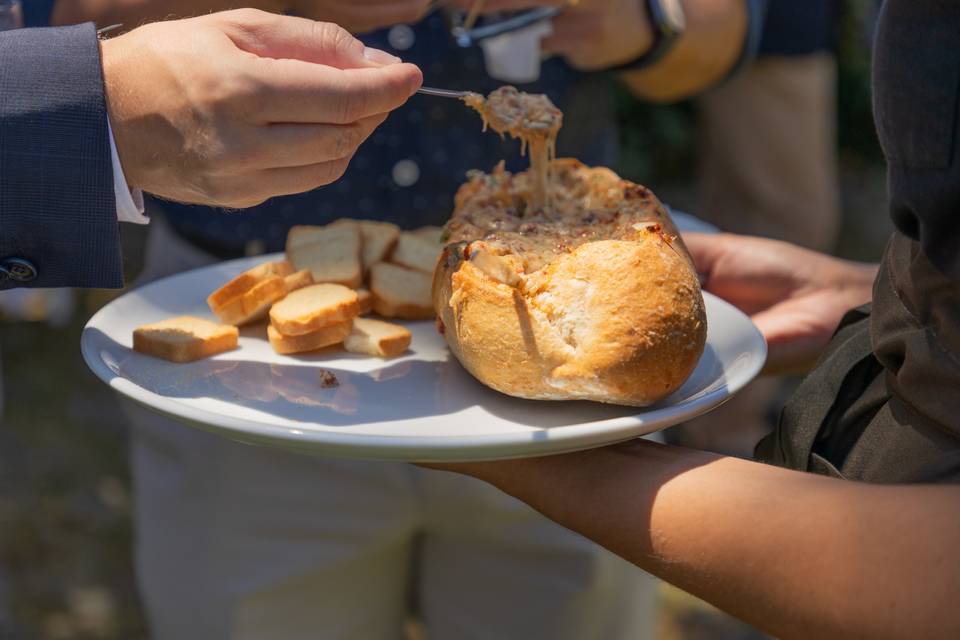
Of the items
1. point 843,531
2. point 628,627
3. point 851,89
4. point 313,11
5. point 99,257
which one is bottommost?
point 628,627

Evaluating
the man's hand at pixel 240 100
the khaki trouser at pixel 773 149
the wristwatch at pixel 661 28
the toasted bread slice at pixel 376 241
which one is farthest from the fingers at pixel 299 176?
the khaki trouser at pixel 773 149

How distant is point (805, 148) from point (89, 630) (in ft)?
12.4

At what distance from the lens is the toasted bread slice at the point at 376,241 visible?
195cm

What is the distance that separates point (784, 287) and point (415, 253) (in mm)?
754

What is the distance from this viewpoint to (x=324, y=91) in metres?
1.22

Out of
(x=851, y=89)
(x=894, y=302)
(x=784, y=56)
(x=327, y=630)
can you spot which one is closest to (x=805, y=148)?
(x=784, y=56)

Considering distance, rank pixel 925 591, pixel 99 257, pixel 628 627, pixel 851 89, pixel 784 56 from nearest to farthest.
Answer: pixel 925 591
pixel 99 257
pixel 628 627
pixel 784 56
pixel 851 89

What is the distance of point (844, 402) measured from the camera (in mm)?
1357

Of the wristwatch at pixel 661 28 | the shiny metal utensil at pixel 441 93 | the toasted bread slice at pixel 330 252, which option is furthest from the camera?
the wristwatch at pixel 661 28

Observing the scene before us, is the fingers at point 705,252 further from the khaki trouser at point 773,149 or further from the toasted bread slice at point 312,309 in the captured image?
the khaki trouser at point 773,149

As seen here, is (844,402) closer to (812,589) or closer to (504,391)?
(812,589)

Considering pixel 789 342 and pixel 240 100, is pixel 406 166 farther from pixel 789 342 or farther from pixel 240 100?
pixel 240 100

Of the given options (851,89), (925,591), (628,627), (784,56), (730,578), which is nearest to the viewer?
(925,591)

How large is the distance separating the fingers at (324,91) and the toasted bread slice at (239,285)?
581mm
